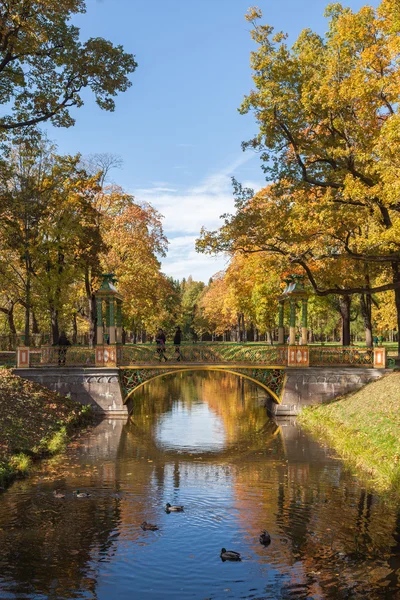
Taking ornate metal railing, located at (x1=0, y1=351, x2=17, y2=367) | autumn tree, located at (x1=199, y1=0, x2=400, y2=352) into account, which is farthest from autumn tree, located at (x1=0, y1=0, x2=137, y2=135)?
ornate metal railing, located at (x1=0, y1=351, x2=17, y2=367)

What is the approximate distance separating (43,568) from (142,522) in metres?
2.72

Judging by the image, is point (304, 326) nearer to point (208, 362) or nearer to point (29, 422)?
point (208, 362)

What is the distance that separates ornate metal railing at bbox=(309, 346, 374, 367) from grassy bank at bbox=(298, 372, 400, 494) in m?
2.15

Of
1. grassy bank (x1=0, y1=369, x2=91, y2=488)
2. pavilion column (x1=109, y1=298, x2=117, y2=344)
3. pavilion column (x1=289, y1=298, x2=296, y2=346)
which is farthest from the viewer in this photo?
pavilion column (x1=289, y1=298, x2=296, y2=346)

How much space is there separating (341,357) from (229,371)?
528 centimetres

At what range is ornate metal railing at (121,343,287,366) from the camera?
2633 centimetres

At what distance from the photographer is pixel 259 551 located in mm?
10164

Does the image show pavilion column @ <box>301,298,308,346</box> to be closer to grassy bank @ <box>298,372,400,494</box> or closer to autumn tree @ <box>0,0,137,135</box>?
grassy bank @ <box>298,372,400,494</box>

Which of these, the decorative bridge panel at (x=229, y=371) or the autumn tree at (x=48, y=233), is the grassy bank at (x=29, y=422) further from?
the autumn tree at (x=48, y=233)

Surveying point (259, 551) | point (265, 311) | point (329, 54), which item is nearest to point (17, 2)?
point (329, 54)

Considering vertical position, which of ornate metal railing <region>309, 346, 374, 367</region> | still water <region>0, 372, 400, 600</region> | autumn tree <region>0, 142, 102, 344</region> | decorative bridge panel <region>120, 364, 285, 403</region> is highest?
autumn tree <region>0, 142, 102, 344</region>

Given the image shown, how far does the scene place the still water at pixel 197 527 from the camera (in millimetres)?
8797

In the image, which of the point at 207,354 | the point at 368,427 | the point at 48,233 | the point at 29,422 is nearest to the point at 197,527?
the point at 368,427

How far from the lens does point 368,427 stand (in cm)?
1870
